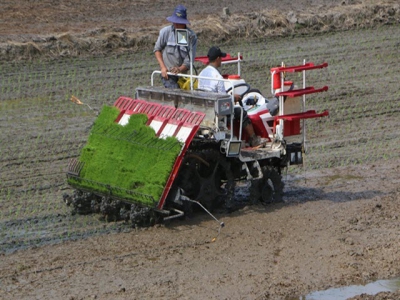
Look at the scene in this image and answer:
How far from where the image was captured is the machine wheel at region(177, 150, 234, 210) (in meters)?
11.1

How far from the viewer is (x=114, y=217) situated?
36.6ft

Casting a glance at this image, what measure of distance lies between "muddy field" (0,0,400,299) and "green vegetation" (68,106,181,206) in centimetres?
47

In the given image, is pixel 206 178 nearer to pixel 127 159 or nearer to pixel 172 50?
pixel 127 159

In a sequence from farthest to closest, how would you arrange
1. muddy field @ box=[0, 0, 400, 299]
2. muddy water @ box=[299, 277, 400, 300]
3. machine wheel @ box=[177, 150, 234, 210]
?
machine wheel @ box=[177, 150, 234, 210], muddy field @ box=[0, 0, 400, 299], muddy water @ box=[299, 277, 400, 300]

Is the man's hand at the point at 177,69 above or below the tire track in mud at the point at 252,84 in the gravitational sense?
above

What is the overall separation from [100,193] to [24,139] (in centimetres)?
405

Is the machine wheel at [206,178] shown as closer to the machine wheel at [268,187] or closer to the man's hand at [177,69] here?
the machine wheel at [268,187]

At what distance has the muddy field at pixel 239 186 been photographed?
9.45 m

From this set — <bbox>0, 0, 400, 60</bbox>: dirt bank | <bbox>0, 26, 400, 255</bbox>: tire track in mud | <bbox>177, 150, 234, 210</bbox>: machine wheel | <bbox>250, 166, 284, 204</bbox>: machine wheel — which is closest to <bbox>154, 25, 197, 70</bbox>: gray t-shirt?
<bbox>177, 150, 234, 210</bbox>: machine wheel

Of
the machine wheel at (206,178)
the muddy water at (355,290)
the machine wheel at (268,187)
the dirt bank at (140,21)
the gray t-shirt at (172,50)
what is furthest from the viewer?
the dirt bank at (140,21)

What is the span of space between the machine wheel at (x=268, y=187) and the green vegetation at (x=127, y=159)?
→ 1.56m

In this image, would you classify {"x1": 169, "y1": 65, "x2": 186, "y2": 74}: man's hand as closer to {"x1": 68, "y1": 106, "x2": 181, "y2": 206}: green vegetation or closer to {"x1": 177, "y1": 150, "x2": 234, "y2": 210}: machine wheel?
{"x1": 68, "y1": 106, "x2": 181, "y2": 206}: green vegetation

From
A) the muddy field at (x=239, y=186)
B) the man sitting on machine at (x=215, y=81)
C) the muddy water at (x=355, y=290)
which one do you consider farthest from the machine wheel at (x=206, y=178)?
the muddy water at (x=355, y=290)

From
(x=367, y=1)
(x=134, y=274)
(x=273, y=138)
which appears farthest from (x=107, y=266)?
(x=367, y=1)
